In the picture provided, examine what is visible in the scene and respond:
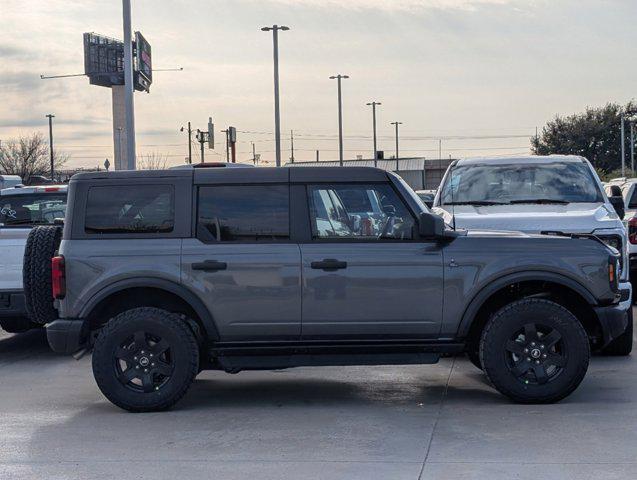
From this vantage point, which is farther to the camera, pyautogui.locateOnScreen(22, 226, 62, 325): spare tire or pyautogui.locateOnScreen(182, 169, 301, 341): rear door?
pyautogui.locateOnScreen(22, 226, 62, 325): spare tire

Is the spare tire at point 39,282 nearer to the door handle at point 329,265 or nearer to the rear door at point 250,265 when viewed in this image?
the rear door at point 250,265

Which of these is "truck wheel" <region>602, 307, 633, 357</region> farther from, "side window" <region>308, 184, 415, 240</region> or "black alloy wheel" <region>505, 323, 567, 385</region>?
"side window" <region>308, 184, 415, 240</region>

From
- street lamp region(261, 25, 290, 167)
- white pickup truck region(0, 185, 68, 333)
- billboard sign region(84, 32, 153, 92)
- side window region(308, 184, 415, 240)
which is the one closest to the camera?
side window region(308, 184, 415, 240)

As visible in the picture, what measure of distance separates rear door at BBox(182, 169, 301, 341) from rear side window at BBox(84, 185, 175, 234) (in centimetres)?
28

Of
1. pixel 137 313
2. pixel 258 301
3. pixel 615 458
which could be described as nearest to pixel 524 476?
pixel 615 458

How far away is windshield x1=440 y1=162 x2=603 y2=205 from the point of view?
11359 millimetres

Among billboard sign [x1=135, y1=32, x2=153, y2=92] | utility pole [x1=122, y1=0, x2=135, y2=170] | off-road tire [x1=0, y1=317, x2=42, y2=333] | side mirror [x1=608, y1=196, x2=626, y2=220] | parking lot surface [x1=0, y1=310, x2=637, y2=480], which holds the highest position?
billboard sign [x1=135, y1=32, x2=153, y2=92]

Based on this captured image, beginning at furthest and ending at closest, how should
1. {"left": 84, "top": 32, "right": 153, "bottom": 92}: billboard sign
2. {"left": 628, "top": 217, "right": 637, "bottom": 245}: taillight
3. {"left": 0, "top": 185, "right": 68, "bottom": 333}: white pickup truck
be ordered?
{"left": 84, "top": 32, "right": 153, "bottom": 92}: billboard sign, {"left": 628, "top": 217, "right": 637, "bottom": 245}: taillight, {"left": 0, "top": 185, "right": 68, "bottom": 333}: white pickup truck

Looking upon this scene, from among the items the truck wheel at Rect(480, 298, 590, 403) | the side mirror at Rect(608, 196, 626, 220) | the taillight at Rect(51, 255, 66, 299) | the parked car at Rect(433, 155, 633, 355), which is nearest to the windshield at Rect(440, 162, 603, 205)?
the parked car at Rect(433, 155, 633, 355)

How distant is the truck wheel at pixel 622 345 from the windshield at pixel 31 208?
6.32 meters

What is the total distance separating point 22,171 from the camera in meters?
89.4

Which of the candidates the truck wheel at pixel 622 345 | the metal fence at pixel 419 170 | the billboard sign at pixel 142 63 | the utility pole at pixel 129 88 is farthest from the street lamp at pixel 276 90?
the metal fence at pixel 419 170

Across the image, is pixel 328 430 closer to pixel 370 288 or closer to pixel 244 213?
pixel 370 288

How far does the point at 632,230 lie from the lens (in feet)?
47.1
